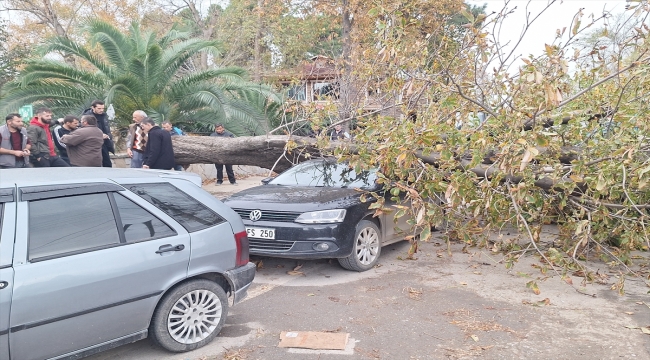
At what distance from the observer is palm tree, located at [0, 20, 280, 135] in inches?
516

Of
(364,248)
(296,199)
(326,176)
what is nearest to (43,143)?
(326,176)

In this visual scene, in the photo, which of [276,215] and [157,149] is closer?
[276,215]

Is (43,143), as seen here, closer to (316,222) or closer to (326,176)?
(326,176)

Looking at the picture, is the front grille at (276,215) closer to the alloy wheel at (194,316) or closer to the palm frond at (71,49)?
the alloy wheel at (194,316)

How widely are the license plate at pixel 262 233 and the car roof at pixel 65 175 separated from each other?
1.82 meters

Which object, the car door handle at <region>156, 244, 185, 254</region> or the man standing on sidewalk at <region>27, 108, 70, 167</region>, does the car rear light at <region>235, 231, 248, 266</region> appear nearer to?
the car door handle at <region>156, 244, 185, 254</region>

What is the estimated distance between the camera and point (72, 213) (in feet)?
11.5

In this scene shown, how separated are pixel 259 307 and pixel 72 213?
2236mm

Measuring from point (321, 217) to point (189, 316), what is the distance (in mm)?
2251

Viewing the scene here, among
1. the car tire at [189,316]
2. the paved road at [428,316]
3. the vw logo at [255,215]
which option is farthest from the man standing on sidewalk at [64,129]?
the car tire at [189,316]

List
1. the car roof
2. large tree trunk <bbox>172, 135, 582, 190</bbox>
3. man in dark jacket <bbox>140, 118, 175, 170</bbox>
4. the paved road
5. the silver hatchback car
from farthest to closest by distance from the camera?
large tree trunk <bbox>172, 135, 582, 190</bbox>, man in dark jacket <bbox>140, 118, 175, 170</bbox>, the paved road, the car roof, the silver hatchback car

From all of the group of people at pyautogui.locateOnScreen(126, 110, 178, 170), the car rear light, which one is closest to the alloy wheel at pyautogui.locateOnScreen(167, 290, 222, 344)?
the car rear light

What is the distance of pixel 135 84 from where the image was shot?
13.3 m

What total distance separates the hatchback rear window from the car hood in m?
1.82
